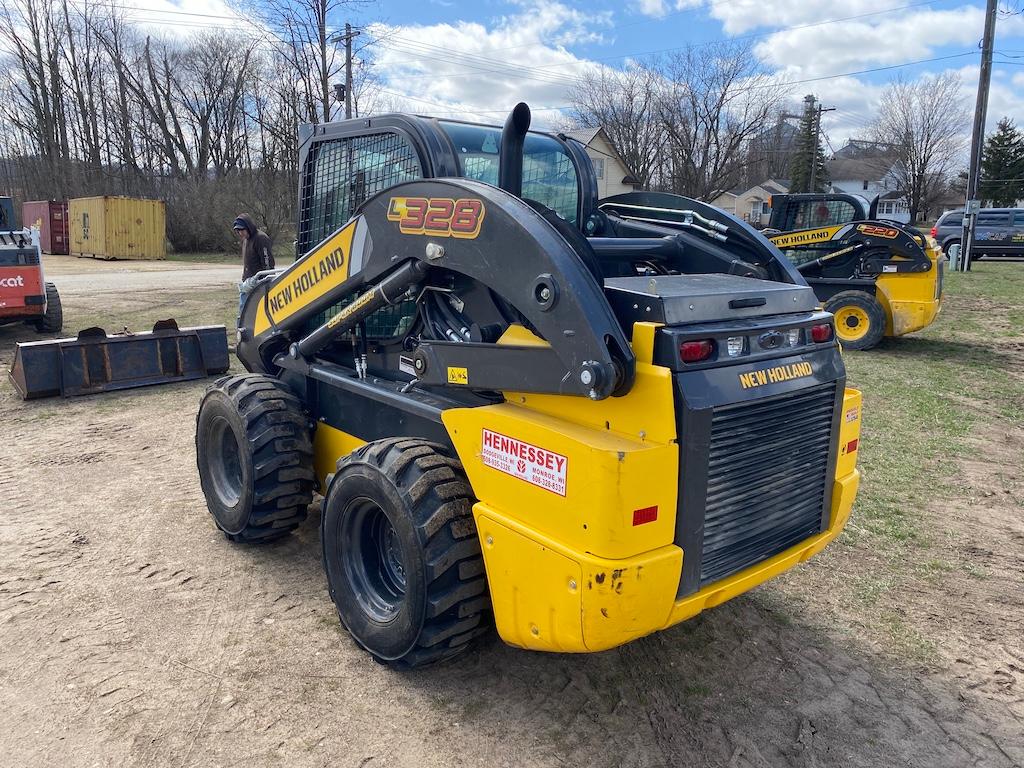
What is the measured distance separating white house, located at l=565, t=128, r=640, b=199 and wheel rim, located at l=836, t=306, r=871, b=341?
33.0m

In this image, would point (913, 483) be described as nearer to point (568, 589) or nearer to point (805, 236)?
point (568, 589)

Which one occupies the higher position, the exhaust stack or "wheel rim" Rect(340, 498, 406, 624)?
the exhaust stack

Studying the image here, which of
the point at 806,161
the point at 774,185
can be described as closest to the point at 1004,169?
the point at 806,161

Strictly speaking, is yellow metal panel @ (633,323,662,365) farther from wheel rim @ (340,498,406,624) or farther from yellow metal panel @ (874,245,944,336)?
yellow metal panel @ (874,245,944,336)

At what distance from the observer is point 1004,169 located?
162ft

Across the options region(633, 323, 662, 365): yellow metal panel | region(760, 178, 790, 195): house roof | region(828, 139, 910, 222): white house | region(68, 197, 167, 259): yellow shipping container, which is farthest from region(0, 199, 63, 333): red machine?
region(828, 139, 910, 222): white house

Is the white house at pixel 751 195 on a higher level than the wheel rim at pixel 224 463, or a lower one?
higher

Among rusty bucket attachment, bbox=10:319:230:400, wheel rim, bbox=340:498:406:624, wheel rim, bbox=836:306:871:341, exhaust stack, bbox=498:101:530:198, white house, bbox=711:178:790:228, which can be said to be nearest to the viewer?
exhaust stack, bbox=498:101:530:198

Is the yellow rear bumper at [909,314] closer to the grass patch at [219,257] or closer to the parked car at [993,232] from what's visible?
the parked car at [993,232]

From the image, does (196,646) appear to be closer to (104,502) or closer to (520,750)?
(520,750)

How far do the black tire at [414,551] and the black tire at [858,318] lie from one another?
8863 mm

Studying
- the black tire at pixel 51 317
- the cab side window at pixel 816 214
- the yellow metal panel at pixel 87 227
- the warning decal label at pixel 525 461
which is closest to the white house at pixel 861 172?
the yellow metal panel at pixel 87 227

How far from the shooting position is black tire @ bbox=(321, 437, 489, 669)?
9.05ft

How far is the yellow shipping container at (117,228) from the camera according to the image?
2700 cm
